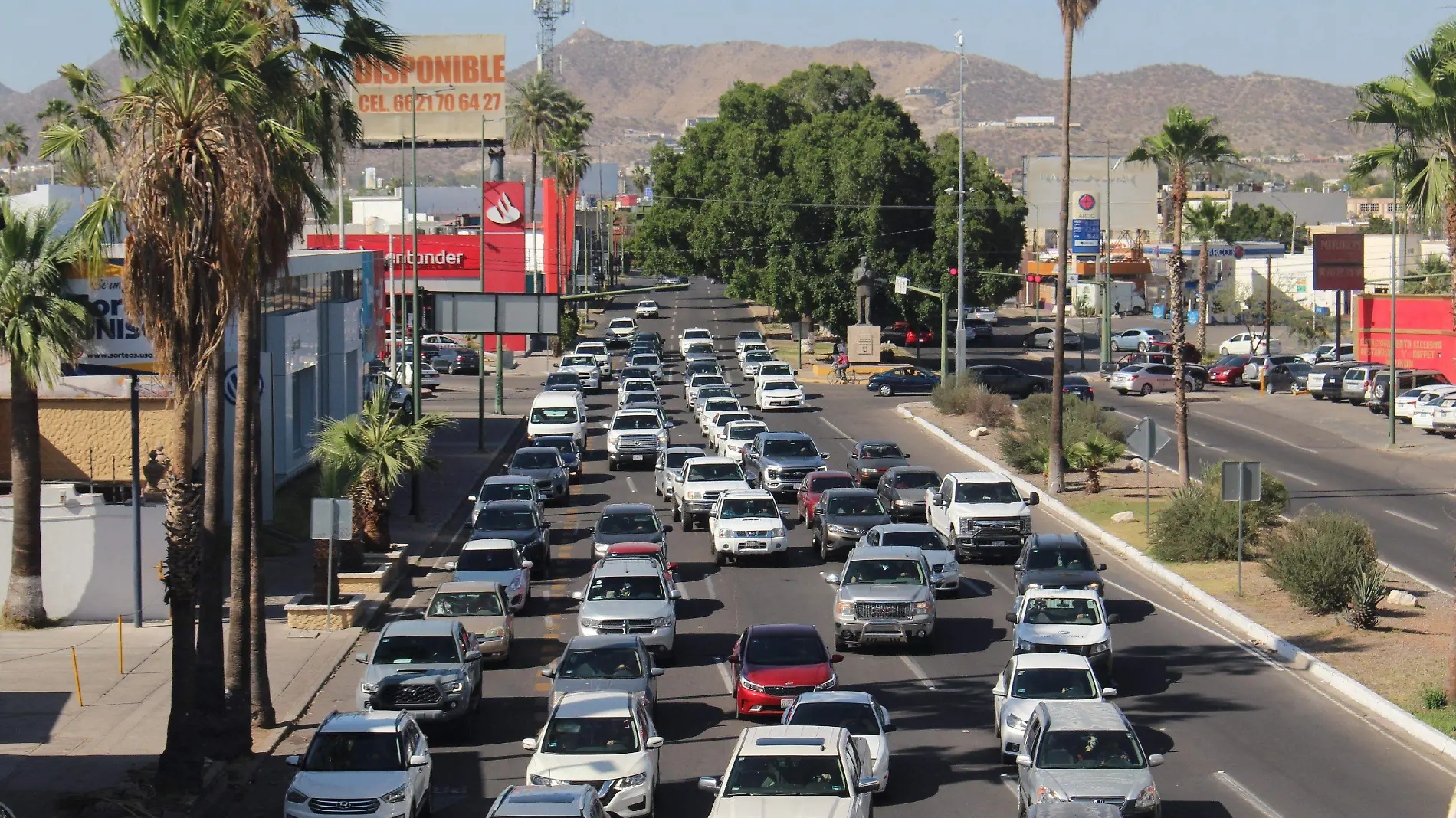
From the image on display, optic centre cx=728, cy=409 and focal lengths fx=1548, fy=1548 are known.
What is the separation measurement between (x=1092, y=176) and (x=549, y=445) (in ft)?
305

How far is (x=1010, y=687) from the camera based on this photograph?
18.8 metres

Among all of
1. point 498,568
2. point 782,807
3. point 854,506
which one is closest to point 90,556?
point 498,568

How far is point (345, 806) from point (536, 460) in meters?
25.4

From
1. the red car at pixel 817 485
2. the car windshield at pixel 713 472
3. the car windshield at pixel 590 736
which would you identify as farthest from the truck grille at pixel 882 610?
the car windshield at pixel 713 472

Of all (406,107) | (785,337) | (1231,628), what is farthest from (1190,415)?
(406,107)

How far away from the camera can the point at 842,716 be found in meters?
17.2

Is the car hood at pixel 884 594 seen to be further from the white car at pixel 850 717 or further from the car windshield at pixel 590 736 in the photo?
the car windshield at pixel 590 736

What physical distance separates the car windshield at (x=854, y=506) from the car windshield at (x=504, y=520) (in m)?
6.31

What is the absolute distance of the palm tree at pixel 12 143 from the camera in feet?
387

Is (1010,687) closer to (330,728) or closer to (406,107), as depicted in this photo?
(330,728)

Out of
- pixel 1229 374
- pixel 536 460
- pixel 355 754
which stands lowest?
pixel 355 754

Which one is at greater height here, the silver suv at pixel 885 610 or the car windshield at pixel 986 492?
the car windshield at pixel 986 492

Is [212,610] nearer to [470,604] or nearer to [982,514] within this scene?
[470,604]

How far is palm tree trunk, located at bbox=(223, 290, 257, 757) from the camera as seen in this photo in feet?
66.0
